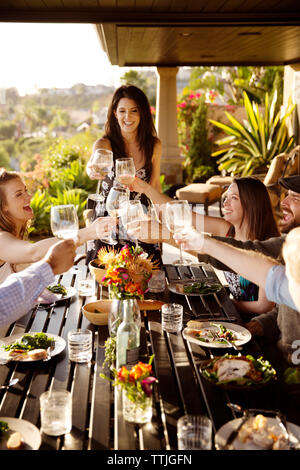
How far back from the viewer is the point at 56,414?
144 centimetres

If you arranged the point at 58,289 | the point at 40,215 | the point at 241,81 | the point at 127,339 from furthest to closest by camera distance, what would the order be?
1. the point at 241,81
2. the point at 40,215
3. the point at 58,289
4. the point at 127,339

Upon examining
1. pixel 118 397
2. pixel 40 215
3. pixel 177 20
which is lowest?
pixel 40 215

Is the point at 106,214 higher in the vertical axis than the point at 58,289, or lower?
higher

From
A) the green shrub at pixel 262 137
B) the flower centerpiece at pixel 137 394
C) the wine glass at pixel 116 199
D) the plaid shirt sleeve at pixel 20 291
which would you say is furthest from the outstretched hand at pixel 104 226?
the green shrub at pixel 262 137

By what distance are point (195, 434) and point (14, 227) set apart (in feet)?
5.92

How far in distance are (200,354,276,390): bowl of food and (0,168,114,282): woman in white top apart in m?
1.14

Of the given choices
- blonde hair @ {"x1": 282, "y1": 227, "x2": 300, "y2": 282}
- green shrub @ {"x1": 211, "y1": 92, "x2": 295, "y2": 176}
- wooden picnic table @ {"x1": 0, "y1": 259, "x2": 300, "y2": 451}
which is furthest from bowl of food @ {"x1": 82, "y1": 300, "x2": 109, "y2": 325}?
green shrub @ {"x1": 211, "y1": 92, "x2": 295, "y2": 176}

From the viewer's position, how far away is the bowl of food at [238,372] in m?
1.66

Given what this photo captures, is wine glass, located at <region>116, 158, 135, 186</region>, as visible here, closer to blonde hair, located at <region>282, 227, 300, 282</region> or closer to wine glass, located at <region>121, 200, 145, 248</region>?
wine glass, located at <region>121, 200, 145, 248</region>

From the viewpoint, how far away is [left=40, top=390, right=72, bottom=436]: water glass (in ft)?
4.71

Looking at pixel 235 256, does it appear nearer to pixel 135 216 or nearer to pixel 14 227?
pixel 135 216

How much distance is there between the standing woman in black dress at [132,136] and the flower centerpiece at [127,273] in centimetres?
99

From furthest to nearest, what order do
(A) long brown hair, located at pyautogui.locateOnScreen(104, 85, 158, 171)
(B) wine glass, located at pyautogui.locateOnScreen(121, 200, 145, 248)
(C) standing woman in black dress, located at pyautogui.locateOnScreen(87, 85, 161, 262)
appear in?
(A) long brown hair, located at pyautogui.locateOnScreen(104, 85, 158, 171) < (C) standing woman in black dress, located at pyautogui.locateOnScreen(87, 85, 161, 262) < (B) wine glass, located at pyautogui.locateOnScreen(121, 200, 145, 248)

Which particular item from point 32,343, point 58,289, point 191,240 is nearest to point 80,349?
point 32,343
